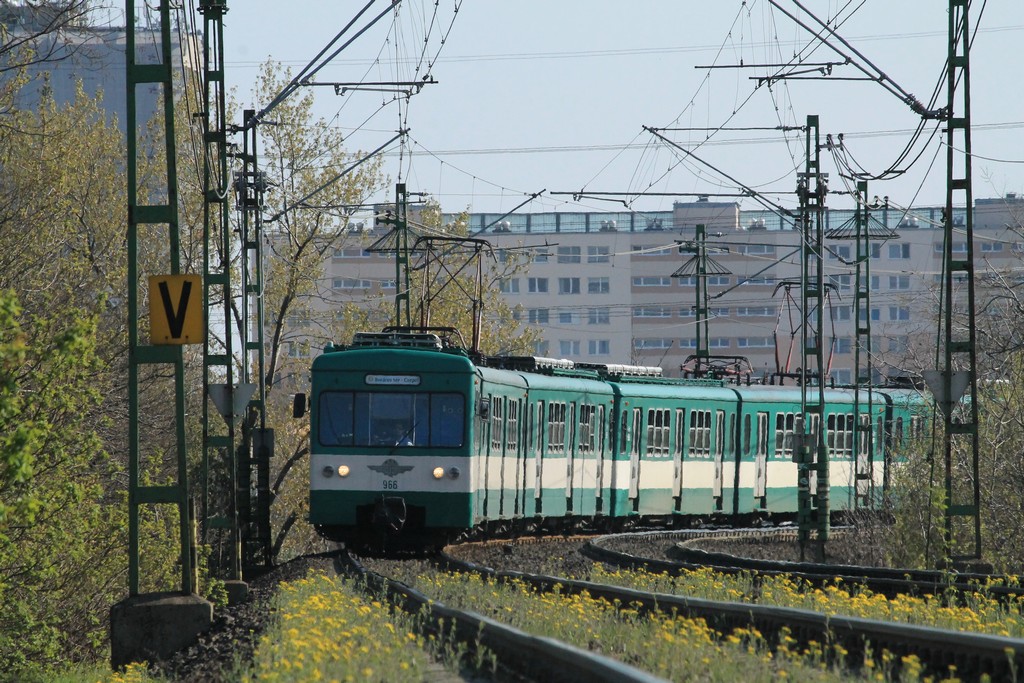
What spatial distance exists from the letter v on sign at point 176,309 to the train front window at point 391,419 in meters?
7.83

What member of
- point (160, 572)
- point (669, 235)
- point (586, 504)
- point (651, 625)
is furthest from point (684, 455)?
point (669, 235)

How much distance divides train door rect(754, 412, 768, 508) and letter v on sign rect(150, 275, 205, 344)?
22.3m

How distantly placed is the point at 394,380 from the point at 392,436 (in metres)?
0.74

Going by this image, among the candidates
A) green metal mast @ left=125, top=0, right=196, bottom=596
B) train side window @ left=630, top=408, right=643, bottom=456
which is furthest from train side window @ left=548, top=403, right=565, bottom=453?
green metal mast @ left=125, top=0, right=196, bottom=596

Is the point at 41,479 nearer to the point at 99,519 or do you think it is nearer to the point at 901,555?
the point at 99,519

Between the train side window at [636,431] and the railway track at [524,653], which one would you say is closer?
the railway track at [524,653]

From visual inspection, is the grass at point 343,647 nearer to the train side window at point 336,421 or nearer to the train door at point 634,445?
the train side window at point 336,421

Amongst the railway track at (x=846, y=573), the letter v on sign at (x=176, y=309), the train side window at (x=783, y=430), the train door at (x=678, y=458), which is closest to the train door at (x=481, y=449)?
the railway track at (x=846, y=573)

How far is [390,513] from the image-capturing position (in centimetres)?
2153

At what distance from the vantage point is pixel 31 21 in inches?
689

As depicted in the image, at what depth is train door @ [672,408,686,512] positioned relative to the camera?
105 ft

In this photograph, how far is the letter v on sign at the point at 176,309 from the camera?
13969 millimetres

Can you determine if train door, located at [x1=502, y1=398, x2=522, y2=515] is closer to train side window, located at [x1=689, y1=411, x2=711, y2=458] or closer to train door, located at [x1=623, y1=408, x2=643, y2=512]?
train door, located at [x1=623, y1=408, x2=643, y2=512]

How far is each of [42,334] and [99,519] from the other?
2812 mm
